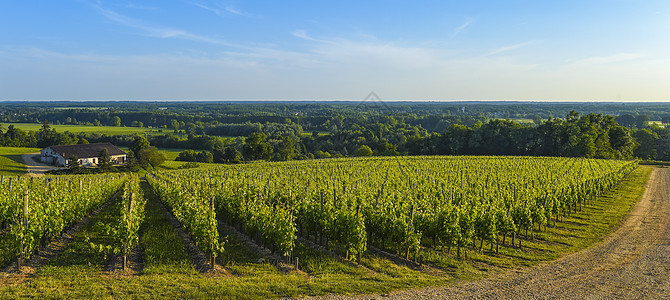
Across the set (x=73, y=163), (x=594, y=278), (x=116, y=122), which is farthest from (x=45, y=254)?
(x=116, y=122)

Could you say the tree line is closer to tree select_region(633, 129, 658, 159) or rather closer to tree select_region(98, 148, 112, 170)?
tree select_region(633, 129, 658, 159)

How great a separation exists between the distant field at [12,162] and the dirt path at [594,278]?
60788 mm

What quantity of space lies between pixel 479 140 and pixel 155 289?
237ft

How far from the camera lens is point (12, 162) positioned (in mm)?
58469

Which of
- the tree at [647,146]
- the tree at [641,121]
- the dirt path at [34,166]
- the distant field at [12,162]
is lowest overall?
the dirt path at [34,166]

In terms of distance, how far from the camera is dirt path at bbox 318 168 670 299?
984cm

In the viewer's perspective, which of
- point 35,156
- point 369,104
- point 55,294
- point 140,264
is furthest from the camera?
point 369,104

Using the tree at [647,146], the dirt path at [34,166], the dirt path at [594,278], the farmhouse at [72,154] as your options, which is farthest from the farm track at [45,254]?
the tree at [647,146]

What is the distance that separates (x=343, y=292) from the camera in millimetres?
9414

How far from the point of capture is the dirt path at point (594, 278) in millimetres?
9836

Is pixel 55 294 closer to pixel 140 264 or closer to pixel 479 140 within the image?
pixel 140 264

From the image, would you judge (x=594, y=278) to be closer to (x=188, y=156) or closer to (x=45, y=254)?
(x=45, y=254)

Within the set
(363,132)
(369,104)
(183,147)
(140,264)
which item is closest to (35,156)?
(183,147)

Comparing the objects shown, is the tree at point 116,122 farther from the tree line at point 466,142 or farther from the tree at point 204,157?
the tree at point 204,157
